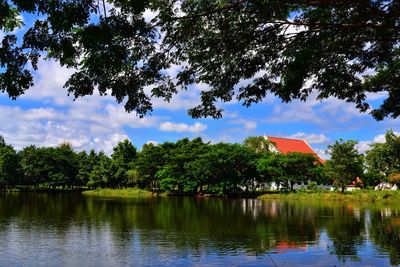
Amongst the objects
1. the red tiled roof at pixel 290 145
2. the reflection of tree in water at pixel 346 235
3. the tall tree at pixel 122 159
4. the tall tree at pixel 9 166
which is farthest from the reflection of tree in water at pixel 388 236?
the tall tree at pixel 9 166

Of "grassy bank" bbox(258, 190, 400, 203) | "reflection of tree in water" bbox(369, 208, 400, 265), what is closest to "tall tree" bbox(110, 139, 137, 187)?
"grassy bank" bbox(258, 190, 400, 203)

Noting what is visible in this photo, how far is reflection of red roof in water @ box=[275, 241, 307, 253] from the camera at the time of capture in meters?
16.8

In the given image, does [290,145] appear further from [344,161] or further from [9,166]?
[9,166]

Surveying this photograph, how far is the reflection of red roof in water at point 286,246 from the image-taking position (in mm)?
16844

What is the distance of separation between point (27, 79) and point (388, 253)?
13.3 metres

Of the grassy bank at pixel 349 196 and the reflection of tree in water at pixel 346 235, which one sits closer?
the reflection of tree in water at pixel 346 235

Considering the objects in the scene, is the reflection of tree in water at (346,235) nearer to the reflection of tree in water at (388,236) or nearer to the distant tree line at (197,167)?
the reflection of tree in water at (388,236)

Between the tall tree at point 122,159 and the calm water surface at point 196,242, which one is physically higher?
the tall tree at point 122,159

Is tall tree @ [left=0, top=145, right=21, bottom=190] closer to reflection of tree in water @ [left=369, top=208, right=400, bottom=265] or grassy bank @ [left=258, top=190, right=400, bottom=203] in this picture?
grassy bank @ [left=258, top=190, right=400, bottom=203]

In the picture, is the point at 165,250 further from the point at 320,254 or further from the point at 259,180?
the point at 259,180

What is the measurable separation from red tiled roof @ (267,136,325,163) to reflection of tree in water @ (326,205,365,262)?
148 ft

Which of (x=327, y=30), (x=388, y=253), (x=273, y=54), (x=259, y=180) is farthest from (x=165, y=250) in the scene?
(x=259, y=180)

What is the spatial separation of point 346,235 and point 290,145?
56880 mm

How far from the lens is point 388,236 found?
2050cm
